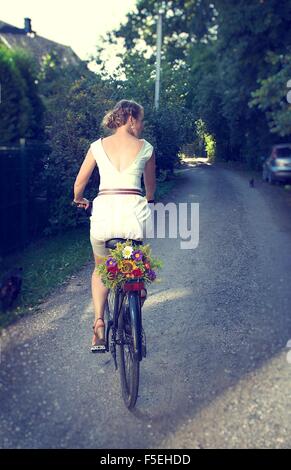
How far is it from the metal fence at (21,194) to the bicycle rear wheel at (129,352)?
→ 425 cm

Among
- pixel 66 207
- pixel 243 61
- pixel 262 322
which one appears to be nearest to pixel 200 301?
pixel 262 322

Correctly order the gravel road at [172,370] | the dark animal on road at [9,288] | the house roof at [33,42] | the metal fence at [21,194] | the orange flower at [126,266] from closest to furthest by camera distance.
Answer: the gravel road at [172,370] < the orange flower at [126,266] < the dark animal on road at [9,288] < the metal fence at [21,194] < the house roof at [33,42]

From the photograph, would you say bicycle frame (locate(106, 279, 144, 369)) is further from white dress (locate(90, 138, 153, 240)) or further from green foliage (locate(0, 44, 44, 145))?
green foliage (locate(0, 44, 44, 145))

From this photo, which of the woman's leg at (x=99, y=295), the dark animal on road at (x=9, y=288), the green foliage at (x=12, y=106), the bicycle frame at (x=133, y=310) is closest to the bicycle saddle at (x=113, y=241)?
the woman's leg at (x=99, y=295)

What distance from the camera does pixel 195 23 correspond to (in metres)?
23.1

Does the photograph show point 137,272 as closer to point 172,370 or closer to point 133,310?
point 133,310

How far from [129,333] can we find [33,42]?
42.0 metres

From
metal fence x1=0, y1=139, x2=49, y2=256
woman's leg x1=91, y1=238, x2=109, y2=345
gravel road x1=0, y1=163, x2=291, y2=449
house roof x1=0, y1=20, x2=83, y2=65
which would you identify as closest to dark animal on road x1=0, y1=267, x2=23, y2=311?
gravel road x1=0, y1=163, x2=291, y2=449

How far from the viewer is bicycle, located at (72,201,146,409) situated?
3314 mm

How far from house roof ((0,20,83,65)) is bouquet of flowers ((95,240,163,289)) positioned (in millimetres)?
34711

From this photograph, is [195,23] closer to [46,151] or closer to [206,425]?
[46,151]

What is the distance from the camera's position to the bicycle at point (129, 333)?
3.31 metres

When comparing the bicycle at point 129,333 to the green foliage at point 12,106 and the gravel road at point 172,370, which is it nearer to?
the gravel road at point 172,370

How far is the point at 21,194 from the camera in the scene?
26.0 ft
